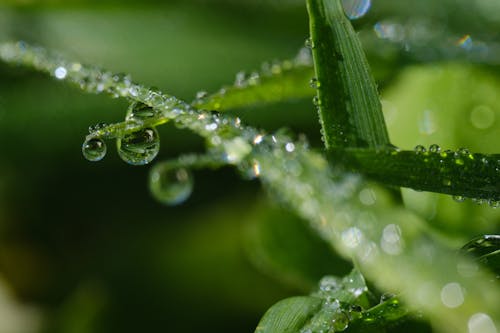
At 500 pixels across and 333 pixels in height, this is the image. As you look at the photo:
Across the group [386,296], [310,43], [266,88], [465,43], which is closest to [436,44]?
[465,43]

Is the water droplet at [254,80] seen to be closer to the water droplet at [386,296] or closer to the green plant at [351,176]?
the green plant at [351,176]

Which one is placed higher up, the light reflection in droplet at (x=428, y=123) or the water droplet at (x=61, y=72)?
the water droplet at (x=61, y=72)

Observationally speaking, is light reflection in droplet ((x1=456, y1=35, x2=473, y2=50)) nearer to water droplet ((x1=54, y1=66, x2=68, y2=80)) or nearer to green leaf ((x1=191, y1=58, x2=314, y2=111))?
green leaf ((x1=191, y1=58, x2=314, y2=111))

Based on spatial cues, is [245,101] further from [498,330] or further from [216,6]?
[216,6]

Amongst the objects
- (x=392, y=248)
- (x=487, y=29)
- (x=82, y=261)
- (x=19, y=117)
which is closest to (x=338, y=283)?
(x=392, y=248)

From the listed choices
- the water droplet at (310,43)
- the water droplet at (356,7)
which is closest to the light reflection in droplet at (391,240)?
the water droplet at (310,43)

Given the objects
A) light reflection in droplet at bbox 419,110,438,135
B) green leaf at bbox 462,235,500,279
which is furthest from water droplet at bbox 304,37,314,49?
light reflection in droplet at bbox 419,110,438,135

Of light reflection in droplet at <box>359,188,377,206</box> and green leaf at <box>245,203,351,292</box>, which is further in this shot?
green leaf at <box>245,203,351,292</box>

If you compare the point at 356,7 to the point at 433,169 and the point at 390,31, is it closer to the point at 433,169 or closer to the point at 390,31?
the point at 390,31
